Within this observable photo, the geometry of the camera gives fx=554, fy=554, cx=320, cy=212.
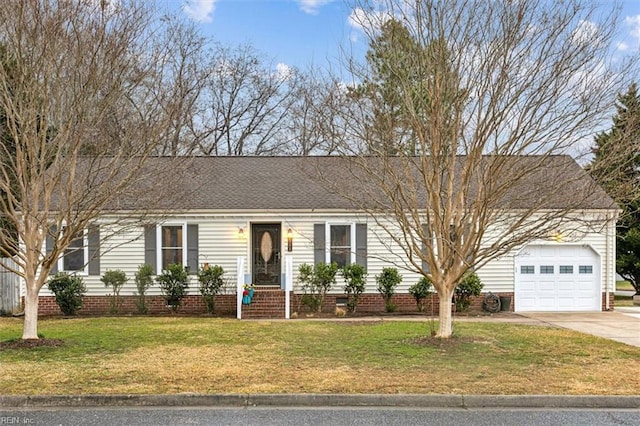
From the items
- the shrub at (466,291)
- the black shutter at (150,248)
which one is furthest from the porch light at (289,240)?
the shrub at (466,291)

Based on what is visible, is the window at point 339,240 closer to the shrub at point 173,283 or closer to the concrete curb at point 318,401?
the shrub at point 173,283

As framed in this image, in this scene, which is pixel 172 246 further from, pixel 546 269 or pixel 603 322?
pixel 603 322

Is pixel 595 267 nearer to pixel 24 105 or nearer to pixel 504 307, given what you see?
pixel 504 307

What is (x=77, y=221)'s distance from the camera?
31.6 feet

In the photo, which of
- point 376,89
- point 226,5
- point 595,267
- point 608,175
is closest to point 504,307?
point 595,267

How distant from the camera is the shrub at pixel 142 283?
15930 mm

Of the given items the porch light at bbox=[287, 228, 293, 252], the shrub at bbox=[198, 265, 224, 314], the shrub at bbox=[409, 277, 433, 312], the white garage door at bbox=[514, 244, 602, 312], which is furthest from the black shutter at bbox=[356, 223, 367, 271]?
the white garage door at bbox=[514, 244, 602, 312]

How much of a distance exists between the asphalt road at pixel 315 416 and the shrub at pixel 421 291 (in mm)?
9368

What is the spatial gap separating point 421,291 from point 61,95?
10.5 m

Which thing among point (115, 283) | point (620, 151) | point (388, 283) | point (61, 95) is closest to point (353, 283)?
point (388, 283)

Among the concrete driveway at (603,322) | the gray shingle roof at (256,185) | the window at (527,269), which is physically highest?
the gray shingle roof at (256,185)

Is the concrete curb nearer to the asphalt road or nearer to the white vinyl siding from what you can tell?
the asphalt road

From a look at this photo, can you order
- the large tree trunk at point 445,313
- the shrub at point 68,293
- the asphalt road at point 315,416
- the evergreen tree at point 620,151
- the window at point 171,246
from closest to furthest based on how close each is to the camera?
the asphalt road at point 315,416 → the evergreen tree at point 620,151 → the large tree trunk at point 445,313 → the shrub at point 68,293 → the window at point 171,246

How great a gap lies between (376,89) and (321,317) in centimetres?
730
